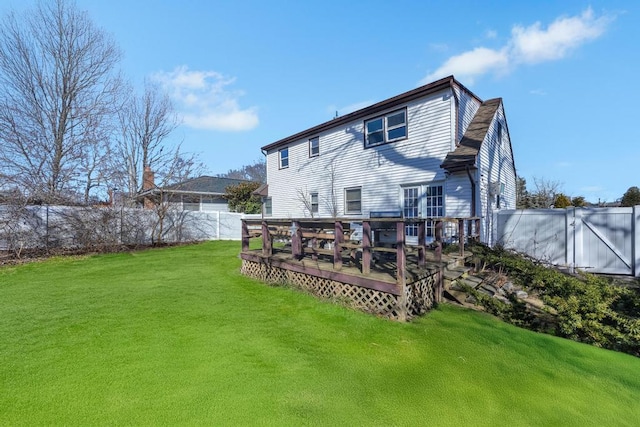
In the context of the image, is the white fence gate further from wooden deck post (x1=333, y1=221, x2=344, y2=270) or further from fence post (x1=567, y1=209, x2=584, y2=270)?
wooden deck post (x1=333, y1=221, x2=344, y2=270)

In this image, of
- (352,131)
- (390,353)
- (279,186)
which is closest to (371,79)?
(352,131)

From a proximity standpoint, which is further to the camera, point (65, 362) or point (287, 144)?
point (287, 144)

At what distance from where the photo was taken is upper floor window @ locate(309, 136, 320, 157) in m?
13.6

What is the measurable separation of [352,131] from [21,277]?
37.1 ft

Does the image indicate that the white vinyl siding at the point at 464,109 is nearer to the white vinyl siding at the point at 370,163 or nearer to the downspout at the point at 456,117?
the downspout at the point at 456,117

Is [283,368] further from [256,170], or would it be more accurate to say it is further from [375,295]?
[256,170]

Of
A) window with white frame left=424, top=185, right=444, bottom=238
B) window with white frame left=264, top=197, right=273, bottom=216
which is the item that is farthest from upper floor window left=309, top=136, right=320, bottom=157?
window with white frame left=424, top=185, right=444, bottom=238

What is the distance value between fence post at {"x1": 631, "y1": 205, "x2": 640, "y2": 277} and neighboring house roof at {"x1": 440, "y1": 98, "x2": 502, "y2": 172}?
364 cm

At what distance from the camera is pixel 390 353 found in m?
3.54

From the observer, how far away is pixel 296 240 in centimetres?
625

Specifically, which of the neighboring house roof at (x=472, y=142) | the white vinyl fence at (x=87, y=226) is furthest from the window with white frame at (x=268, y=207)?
the neighboring house roof at (x=472, y=142)

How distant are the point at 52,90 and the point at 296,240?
657 inches

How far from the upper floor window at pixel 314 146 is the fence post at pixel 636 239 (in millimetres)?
10576

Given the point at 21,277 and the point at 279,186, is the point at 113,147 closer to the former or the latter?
the point at 279,186
